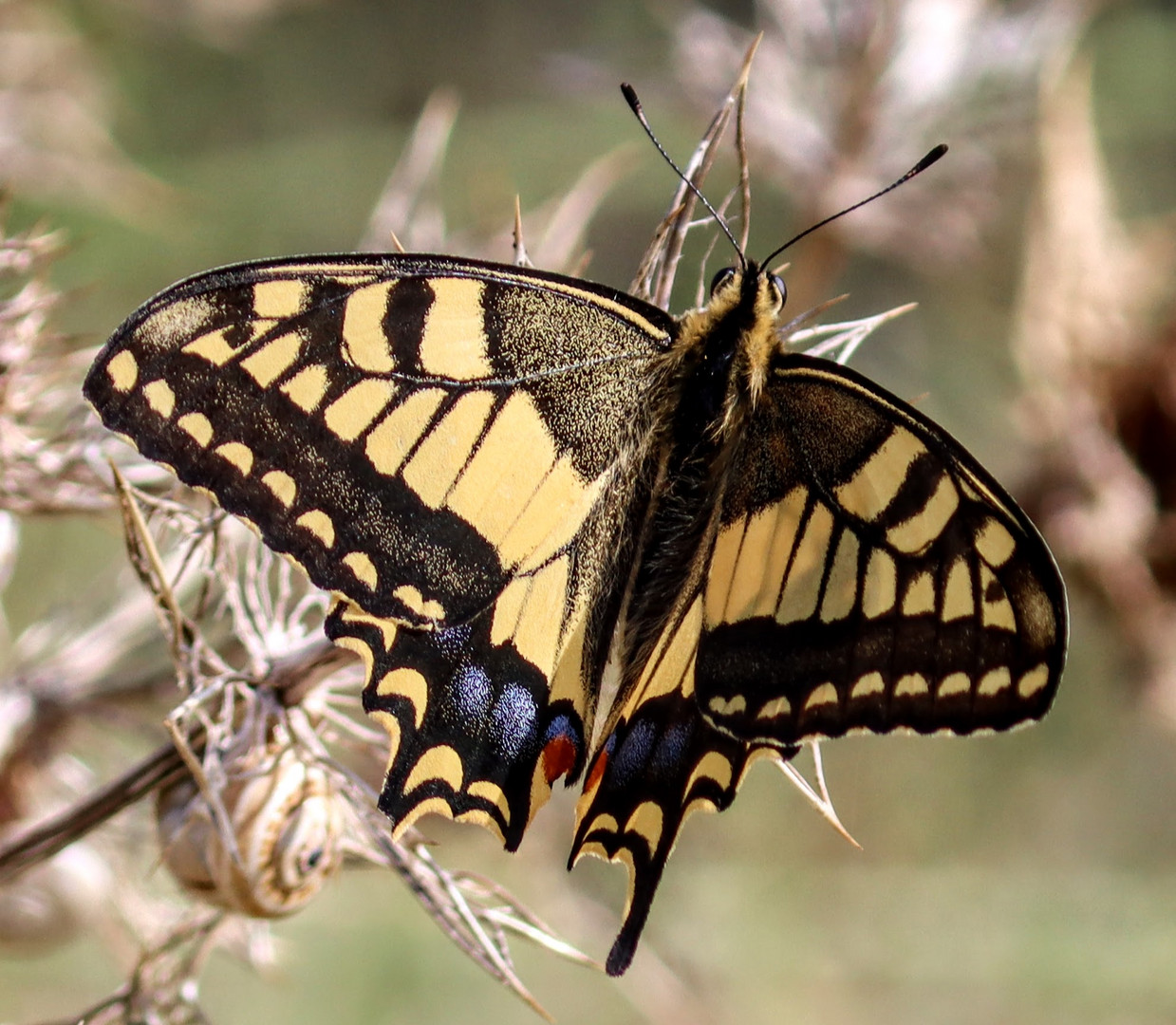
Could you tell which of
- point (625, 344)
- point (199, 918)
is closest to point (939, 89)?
point (625, 344)

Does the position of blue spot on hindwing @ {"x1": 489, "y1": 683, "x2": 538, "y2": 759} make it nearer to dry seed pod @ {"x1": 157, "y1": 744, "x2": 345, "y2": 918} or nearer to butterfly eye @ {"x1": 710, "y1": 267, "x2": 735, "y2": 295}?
dry seed pod @ {"x1": 157, "y1": 744, "x2": 345, "y2": 918}

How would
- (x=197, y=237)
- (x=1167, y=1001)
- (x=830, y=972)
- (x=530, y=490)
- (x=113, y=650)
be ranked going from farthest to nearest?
(x=197, y=237), (x=830, y=972), (x=1167, y=1001), (x=113, y=650), (x=530, y=490)

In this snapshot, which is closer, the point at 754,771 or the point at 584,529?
the point at 584,529

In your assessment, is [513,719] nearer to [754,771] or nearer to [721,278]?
[721,278]

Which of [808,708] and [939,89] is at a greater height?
[939,89]

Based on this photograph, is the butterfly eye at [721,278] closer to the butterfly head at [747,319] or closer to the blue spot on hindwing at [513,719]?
the butterfly head at [747,319]

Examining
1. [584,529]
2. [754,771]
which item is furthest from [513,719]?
[754,771]

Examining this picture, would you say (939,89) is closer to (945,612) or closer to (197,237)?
(945,612)
